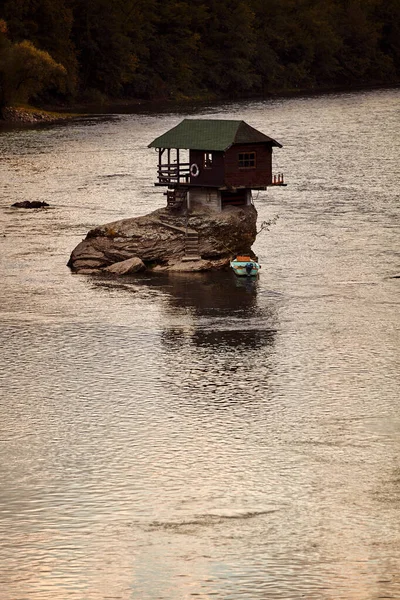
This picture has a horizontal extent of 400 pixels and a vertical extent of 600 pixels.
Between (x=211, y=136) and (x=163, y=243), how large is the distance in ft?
23.3

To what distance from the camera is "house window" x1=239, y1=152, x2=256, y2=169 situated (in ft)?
215

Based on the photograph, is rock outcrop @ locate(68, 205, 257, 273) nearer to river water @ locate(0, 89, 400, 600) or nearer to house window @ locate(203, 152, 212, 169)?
river water @ locate(0, 89, 400, 600)

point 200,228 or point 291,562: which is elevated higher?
point 200,228

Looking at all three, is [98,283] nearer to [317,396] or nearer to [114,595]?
[317,396]

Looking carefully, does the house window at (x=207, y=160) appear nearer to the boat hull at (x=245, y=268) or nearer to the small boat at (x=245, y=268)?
the small boat at (x=245, y=268)

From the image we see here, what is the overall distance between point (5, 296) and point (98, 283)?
496 cm

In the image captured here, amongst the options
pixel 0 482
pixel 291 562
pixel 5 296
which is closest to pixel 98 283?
pixel 5 296

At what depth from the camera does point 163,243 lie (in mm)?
63250

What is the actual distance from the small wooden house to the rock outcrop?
61.2 inches

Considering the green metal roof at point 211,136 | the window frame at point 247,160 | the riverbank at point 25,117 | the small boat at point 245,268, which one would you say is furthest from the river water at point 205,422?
the riverbank at point 25,117

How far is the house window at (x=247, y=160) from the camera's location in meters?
65.6

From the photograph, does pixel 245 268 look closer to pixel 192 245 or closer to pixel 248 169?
pixel 192 245

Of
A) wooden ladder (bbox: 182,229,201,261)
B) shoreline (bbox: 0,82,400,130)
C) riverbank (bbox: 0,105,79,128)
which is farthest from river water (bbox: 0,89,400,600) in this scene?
shoreline (bbox: 0,82,400,130)

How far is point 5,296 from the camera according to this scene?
58.3 meters
